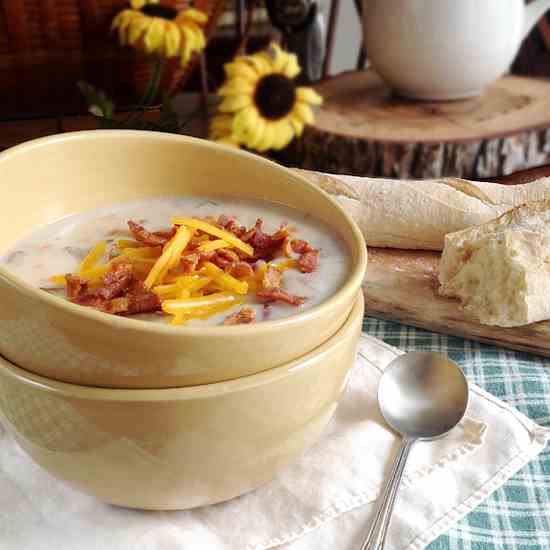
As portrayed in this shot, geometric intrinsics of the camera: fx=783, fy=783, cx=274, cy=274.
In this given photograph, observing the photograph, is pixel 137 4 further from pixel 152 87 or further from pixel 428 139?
pixel 428 139

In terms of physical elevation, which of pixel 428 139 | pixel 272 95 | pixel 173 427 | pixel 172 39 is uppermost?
pixel 173 427

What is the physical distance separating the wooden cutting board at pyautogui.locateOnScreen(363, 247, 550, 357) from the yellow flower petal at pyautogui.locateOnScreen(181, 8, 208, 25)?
1.09m

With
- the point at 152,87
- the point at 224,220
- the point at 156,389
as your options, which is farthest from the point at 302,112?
the point at 156,389

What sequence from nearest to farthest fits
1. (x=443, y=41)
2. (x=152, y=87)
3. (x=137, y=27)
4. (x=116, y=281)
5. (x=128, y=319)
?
(x=128, y=319)
(x=116, y=281)
(x=152, y=87)
(x=137, y=27)
(x=443, y=41)

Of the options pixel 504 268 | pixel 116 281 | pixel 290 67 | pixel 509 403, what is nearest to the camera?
pixel 116 281

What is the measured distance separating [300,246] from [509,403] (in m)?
0.32

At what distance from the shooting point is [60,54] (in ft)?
6.55

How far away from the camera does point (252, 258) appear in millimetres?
773

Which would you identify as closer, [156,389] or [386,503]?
[156,389]

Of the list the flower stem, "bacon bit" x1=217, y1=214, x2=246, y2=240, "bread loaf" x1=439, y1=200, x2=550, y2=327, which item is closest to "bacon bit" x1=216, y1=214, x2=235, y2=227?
"bacon bit" x1=217, y1=214, x2=246, y2=240

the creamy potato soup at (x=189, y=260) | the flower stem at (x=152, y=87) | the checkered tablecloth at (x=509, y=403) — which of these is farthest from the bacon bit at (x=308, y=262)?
the flower stem at (x=152, y=87)

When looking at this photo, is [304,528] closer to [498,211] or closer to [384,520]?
[384,520]

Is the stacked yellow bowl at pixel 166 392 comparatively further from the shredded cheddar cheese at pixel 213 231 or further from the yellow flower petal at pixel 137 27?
the yellow flower petal at pixel 137 27

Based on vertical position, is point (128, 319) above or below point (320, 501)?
above
